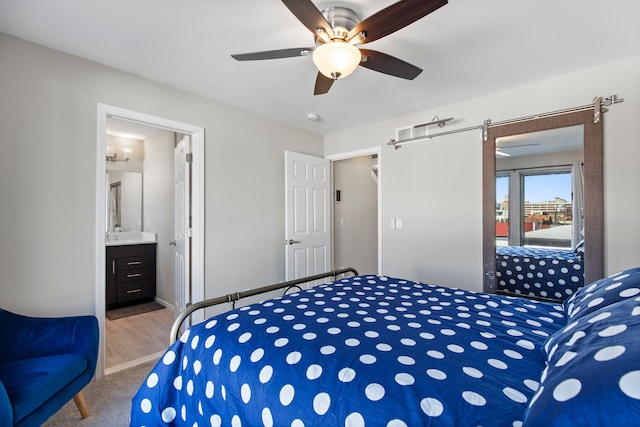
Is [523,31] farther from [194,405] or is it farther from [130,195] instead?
[130,195]

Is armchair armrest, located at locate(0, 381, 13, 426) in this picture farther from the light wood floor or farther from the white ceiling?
the white ceiling

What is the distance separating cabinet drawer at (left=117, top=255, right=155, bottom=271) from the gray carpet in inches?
74.1

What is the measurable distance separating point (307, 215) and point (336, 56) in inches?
95.0

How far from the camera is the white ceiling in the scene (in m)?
1.70

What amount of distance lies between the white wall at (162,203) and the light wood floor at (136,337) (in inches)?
14.5

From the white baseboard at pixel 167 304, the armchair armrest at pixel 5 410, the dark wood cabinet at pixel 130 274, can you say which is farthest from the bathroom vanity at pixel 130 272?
the armchair armrest at pixel 5 410

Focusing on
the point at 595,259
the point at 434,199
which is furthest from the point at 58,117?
the point at 595,259

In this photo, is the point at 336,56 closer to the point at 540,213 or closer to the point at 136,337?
the point at 540,213

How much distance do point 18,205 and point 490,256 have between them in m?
3.75

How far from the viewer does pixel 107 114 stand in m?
2.41

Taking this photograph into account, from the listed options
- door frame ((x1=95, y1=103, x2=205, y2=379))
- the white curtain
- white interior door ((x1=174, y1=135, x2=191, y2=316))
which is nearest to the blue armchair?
door frame ((x1=95, y1=103, x2=205, y2=379))

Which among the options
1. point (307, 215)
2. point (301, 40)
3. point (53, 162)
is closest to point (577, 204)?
point (301, 40)

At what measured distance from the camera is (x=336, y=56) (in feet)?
5.41

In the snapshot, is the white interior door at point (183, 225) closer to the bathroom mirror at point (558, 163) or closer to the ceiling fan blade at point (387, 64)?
the ceiling fan blade at point (387, 64)
